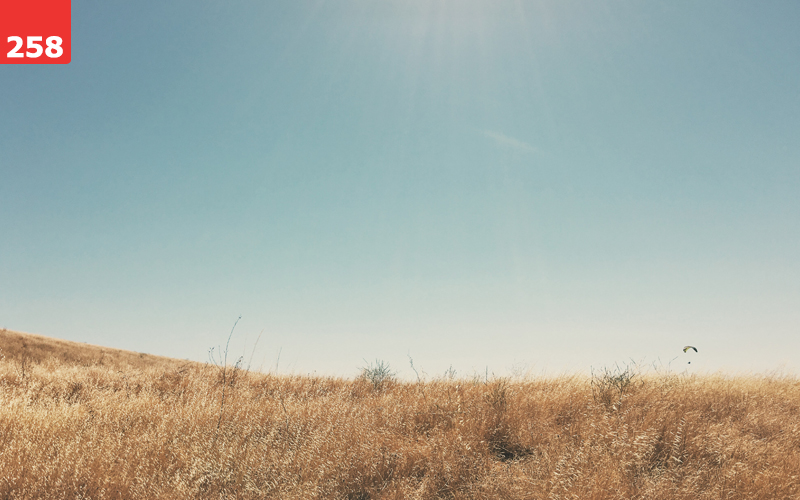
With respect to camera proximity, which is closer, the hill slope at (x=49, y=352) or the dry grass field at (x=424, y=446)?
the dry grass field at (x=424, y=446)

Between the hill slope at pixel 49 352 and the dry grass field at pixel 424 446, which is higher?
the hill slope at pixel 49 352

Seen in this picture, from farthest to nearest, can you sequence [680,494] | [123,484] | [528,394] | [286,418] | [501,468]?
1. [528,394]
2. [286,418]
3. [501,468]
4. [123,484]
5. [680,494]

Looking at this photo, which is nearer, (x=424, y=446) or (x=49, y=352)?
(x=424, y=446)

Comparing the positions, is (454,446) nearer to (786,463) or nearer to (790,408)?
(786,463)

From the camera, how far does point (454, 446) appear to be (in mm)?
4398

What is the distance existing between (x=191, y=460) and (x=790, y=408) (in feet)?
30.4

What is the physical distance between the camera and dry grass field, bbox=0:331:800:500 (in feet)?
12.2

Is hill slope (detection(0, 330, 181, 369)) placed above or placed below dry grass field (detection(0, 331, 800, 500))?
above

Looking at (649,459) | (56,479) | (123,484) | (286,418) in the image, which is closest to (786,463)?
(649,459)

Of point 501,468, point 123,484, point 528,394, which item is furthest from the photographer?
point 528,394

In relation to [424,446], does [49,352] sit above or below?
above

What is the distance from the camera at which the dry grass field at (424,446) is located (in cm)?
372

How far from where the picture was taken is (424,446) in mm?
4477

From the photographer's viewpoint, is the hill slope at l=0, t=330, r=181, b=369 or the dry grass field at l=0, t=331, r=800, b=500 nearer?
the dry grass field at l=0, t=331, r=800, b=500
